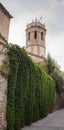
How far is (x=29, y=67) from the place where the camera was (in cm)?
1586

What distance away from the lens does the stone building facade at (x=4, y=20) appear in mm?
24797

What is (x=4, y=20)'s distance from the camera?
1006 inches

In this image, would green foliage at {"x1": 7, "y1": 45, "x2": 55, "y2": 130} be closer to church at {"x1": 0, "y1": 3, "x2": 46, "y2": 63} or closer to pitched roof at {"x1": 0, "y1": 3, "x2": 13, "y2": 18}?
pitched roof at {"x1": 0, "y1": 3, "x2": 13, "y2": 18}

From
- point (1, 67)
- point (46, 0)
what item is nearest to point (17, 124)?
point (1, 67)

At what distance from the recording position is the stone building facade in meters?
24.8

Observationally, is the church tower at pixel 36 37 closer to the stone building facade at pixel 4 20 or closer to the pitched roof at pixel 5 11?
the pitched roof at pixel 5 11

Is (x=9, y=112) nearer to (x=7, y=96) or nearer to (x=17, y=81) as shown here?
(x=7, y=96)

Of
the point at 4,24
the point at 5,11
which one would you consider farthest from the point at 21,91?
the point at 5,11

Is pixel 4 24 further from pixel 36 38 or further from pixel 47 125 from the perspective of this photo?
pixel 36 38

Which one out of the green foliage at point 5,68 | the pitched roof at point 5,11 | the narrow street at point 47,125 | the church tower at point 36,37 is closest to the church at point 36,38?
the church tower at point 36,37

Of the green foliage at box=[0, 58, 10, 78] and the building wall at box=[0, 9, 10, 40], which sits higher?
the building wall at box=[0, 9, 10, 40]

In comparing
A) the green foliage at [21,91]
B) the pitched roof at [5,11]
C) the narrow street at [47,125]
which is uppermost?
the pitched roof at [5,11]

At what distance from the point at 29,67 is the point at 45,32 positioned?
56.1 meters

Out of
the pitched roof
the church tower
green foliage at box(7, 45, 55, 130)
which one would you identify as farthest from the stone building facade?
the church tower
